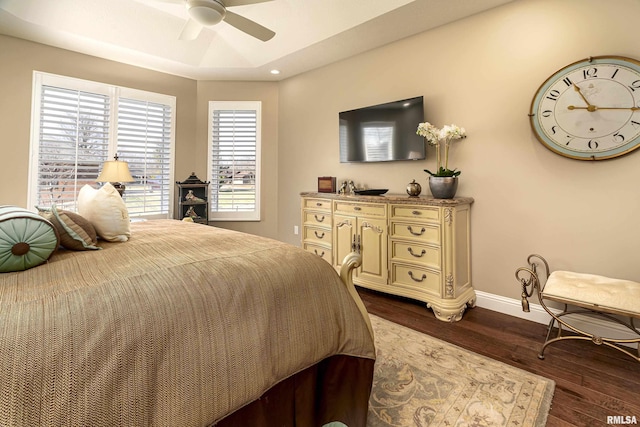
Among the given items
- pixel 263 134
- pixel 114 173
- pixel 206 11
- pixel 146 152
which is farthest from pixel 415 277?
pixel 146 152

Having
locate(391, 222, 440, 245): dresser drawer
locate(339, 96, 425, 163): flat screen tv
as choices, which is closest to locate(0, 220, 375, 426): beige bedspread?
locate(391, 222, 440, 245): dresser drawer

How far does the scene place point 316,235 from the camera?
3.61m

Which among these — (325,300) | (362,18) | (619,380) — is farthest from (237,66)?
(619,380)

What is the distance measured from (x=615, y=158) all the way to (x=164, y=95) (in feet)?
16.6

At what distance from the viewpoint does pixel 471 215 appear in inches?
115

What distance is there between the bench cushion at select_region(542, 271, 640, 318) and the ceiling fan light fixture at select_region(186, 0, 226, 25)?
9.82 feet

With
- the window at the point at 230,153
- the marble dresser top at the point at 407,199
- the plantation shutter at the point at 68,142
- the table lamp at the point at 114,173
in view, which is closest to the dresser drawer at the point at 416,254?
the marble dresser top at the point at 407,199

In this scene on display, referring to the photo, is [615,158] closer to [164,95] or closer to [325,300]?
[325,300]

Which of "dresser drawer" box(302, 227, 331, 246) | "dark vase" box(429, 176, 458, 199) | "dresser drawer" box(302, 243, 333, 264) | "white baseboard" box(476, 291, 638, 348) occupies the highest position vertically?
"dark vase" box(429, 176, 458, 199)

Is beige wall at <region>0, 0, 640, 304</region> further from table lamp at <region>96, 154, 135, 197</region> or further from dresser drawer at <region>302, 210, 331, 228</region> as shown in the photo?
table lamp at <region>96, 154, 135, 197</region>

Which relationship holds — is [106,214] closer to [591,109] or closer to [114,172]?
[114,172]

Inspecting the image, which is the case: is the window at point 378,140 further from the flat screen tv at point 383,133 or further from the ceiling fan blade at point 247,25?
the ceiling fan blade at point 247,25

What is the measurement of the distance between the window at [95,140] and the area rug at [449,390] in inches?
149

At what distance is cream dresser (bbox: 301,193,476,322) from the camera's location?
2584 millimetres
